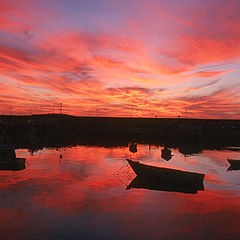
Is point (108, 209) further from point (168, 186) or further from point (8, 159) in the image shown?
point (8, 159)

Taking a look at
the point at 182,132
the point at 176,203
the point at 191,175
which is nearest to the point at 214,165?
the point at 191,175

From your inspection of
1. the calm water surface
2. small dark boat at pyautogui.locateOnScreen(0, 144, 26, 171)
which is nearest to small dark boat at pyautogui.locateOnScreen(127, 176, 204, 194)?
the calm water surface

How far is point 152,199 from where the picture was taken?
29.6m

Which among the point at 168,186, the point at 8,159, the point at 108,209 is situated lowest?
the point at 108,209

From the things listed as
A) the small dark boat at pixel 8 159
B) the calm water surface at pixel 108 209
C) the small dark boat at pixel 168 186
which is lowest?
the calm water surface at pixel 108 209

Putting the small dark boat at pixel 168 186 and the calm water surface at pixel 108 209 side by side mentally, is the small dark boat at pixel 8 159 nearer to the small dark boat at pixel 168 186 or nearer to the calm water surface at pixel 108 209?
the calm water surface at pixel 108 209

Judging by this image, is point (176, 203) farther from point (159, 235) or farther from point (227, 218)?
point (159, 235)

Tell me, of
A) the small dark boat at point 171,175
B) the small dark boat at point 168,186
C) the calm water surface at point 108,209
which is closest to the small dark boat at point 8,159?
the calm water surface at point 108,209

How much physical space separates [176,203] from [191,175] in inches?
288

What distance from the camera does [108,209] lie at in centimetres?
2614

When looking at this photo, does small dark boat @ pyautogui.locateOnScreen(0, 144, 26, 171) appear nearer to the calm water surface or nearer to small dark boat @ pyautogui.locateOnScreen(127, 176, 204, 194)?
the calm water surface

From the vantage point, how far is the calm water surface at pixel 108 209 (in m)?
20.8

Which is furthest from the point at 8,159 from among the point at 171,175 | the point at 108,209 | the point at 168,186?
the point at 171,175

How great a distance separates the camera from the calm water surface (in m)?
20.8
